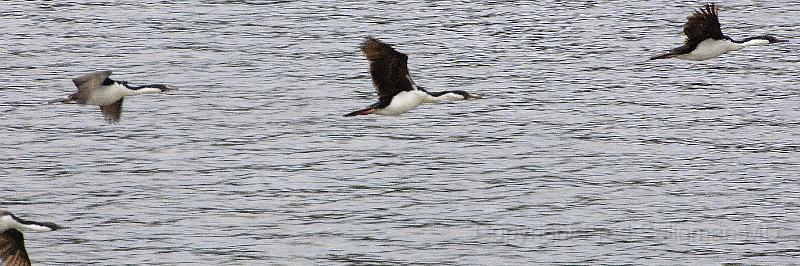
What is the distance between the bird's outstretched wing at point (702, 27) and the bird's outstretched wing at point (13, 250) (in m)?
7.65

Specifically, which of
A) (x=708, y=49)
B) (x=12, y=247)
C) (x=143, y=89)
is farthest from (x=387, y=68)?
(x=12, y=247)

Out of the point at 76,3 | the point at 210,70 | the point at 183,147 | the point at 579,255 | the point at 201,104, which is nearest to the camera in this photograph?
the point at 579,255

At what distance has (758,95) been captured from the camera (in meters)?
25.2

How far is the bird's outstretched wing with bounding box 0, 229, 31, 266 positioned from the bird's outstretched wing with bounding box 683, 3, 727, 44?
7.65 metres

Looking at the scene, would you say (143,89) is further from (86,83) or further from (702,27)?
(702,27)

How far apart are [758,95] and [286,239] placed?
982 centimetres

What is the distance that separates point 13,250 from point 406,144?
865 centimetres

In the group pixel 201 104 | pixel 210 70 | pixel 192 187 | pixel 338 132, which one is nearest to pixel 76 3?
pixel 210 70

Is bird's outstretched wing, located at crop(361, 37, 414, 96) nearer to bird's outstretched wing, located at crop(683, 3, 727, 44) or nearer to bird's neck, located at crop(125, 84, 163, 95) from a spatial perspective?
bird's neck, located at crop(125, 84, 163, 95)

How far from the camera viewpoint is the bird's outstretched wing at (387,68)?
16172 mm

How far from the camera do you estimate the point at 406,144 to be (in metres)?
22.3

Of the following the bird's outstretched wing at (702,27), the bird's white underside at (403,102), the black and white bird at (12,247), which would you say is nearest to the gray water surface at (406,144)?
the bird's white underside at (403,102)

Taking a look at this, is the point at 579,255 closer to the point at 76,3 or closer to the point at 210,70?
the point at 210,70

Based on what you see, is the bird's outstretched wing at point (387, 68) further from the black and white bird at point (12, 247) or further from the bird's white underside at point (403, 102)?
the black and white bird at point (12, 247)
